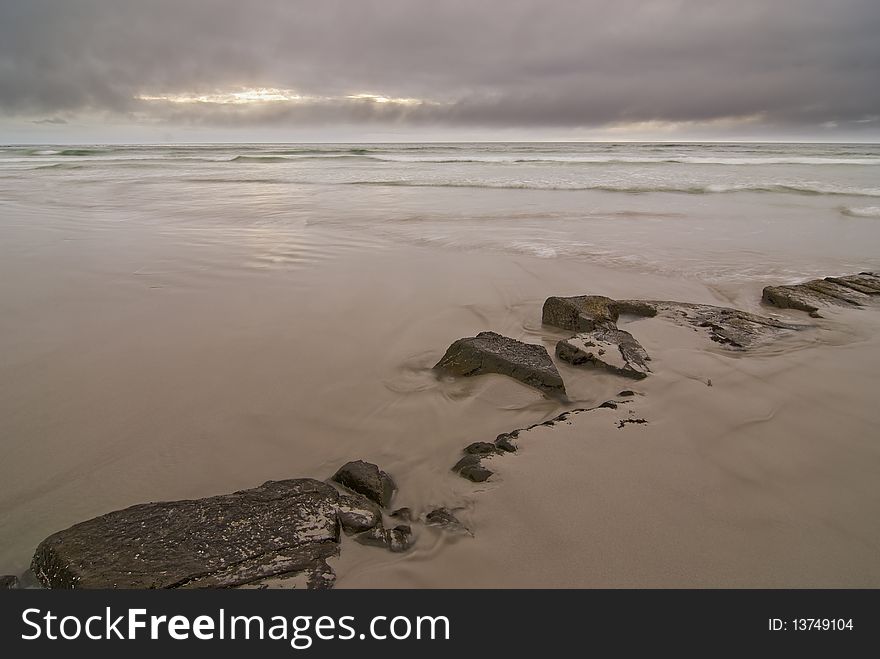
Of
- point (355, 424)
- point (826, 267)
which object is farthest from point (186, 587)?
point (826, 267)

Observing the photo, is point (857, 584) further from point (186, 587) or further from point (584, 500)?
point (186, 587)

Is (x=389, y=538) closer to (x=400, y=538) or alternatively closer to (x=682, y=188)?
(x=400, y=538)

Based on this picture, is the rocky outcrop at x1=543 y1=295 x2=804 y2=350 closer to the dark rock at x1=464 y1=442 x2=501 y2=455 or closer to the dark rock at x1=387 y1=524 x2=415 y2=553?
the dark rock at x1=464 y1=442 x2=501 y2=455

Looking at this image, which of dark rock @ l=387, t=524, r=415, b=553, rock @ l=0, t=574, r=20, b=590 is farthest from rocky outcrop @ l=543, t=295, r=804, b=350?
rock @ l=0, t=574, r=20, b=590

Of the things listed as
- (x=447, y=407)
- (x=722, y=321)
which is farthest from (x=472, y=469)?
(x=722, y=321)

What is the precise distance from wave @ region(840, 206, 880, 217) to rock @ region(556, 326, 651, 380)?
11.4 m

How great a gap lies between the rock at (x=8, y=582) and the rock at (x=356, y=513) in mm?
1226

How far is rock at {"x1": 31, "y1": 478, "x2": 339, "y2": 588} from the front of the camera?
1.79 metres

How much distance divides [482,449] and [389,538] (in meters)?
0.78

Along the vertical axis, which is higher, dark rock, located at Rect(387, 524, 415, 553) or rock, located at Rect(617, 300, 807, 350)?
rock, located at Rect(617, 300, 807, 350)

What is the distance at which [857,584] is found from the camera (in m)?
1.90

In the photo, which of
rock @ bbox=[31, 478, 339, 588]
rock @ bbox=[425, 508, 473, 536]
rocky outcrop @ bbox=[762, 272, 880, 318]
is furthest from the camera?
rocky outcrop @ bbox=[762, 272, 880, 318]

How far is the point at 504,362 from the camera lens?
3457 mm

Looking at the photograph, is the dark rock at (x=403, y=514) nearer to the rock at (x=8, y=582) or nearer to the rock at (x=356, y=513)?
the rock at (x=356, y=513)
